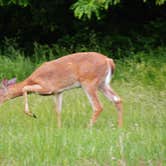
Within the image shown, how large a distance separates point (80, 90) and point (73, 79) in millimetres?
2735

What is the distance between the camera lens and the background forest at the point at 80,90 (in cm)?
773

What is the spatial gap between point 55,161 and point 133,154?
2.54 feet

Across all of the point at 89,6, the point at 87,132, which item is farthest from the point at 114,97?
the point at 89,6

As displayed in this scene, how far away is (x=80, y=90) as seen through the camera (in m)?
14.3

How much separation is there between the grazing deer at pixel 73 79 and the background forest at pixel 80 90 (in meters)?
0.28

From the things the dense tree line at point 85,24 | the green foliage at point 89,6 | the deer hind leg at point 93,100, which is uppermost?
the deer hind leg at point 93,100

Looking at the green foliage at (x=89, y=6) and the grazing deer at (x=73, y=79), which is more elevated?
the grazing deer at (x=73, y=79)

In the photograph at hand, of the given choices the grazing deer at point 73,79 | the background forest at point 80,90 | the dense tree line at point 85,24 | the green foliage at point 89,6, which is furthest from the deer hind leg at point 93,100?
the dense tree line at point 85,24

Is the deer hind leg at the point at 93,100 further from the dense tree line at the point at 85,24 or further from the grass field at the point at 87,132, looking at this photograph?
the dense tree line at the point at 85,24

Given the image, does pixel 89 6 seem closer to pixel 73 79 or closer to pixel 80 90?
pixel 80 90

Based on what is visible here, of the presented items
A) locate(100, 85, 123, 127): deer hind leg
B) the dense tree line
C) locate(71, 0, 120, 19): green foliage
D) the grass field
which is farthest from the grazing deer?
the dense tree line

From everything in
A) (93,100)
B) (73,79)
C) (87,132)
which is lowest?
(93,100)

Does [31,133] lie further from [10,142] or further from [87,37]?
[87,37]

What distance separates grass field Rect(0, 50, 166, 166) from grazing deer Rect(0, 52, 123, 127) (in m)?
0.28
